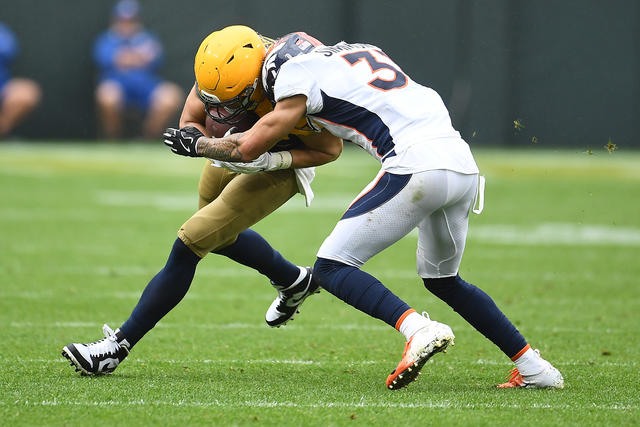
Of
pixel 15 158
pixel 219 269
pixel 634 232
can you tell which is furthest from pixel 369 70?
pixel 15 158

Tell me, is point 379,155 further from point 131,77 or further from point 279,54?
point 131,77

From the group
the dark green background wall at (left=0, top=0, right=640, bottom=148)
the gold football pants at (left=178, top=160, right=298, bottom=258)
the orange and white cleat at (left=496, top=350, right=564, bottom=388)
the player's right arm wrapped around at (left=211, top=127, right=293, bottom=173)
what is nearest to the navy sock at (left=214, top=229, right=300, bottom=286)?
the gold football pants at (left=178, top=160, right=298, bottom=258)

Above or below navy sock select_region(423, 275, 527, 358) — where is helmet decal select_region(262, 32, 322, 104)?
above

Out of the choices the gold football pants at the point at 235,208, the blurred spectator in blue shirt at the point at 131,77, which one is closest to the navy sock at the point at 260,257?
the gold football pants at the point at 235,208

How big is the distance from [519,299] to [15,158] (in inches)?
356

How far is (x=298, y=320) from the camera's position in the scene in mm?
5695

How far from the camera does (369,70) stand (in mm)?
3846

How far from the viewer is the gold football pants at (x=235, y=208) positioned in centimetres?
418

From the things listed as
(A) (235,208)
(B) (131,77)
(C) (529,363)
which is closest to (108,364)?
(A) (235,208)

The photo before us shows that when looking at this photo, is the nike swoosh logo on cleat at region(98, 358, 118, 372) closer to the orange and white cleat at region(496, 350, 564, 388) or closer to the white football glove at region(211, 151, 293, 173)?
the white football glove at region(211, 151, 293, 173)

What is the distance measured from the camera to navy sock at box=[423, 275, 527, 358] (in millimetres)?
3996

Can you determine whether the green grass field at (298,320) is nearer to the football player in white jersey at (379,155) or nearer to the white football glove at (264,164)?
the football player in white jersey at (379,155)

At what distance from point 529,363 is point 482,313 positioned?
27 cm

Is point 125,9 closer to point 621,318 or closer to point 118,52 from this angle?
point 118,52
